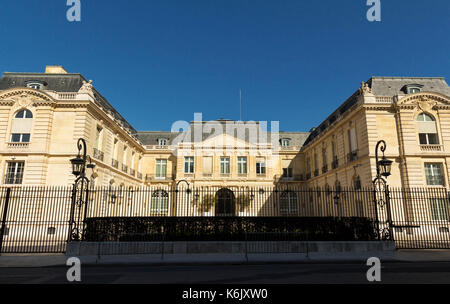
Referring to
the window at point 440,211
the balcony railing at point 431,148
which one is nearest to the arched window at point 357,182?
the window at point 440,211

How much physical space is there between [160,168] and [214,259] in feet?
92.2

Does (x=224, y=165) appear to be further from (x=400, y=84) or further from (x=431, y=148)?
(x=431, y=148)

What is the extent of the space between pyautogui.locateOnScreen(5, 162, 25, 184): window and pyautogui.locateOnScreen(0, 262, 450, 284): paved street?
557 inches

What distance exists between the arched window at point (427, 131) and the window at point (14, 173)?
30992 millimetres

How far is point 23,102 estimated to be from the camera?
2056cm

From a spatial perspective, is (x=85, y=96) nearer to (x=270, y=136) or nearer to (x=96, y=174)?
(x=96, y=174)

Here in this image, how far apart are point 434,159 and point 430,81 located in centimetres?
783

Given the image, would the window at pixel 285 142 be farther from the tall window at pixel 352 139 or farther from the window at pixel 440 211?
the window at pixel 440 211

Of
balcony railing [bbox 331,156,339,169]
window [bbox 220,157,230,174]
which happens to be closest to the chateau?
balcony railing [bbox 331,156,339,169]

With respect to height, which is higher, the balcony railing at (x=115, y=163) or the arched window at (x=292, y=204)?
the balcony railing at (x=115, y=163)

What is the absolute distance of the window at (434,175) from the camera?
1981 cm
